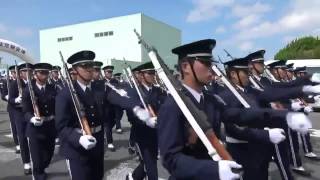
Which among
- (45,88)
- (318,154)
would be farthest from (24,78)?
(318,154)

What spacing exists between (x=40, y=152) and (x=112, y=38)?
42.5m

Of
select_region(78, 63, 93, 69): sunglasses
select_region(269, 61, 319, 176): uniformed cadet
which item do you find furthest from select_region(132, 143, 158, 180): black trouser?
select_region(269, 61, 319, 176): uniformed cadet

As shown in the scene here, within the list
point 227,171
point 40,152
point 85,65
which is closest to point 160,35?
point 40,152

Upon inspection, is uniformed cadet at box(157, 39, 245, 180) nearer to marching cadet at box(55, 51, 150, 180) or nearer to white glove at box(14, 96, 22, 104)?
marching cadet at box(55, 51, 150, 180)

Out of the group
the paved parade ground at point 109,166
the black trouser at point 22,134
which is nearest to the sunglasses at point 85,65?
the paved parade ground at point 109,166

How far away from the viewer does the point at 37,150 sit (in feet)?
21.5

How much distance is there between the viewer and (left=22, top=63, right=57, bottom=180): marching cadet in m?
6.51

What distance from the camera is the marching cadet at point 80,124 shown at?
451 centimetres

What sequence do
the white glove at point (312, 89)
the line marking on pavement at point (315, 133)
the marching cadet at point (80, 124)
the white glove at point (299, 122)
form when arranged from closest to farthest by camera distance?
the white glove at point (299, 122) → the white glove at point (312, 89) → the marching cadet at point (80, 124) → the line marking on pavement at point (315, 133)

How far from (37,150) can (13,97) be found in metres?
2.93

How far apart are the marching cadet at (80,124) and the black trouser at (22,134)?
133 inches

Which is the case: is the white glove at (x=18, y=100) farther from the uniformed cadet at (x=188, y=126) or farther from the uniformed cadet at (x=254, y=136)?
the uniformed cadet at (x=188, y=126)

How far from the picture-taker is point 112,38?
4834cm

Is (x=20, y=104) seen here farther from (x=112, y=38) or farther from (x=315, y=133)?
(x=112, y=38)
